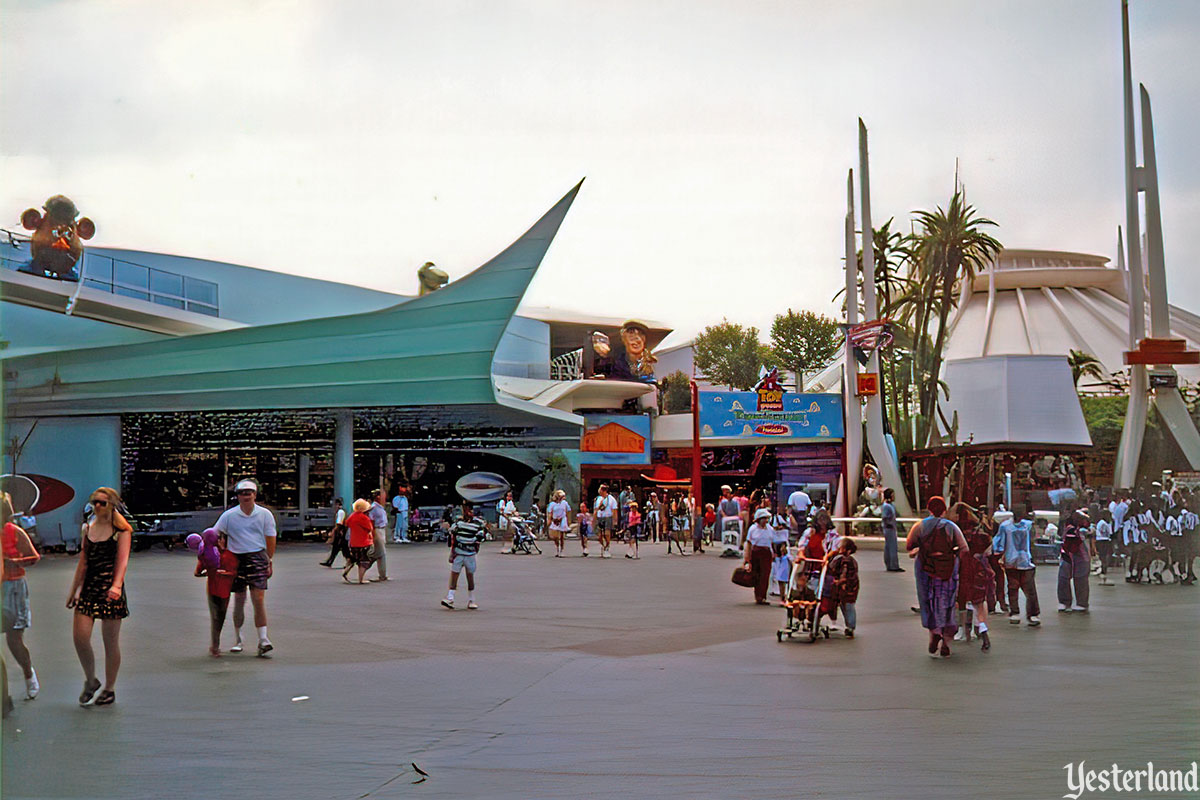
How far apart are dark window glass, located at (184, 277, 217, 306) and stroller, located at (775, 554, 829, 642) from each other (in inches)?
801

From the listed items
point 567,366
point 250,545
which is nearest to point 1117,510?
point 250,545

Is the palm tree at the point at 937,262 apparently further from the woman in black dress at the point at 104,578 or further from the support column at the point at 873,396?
the woman in black dress at the point at 104,578

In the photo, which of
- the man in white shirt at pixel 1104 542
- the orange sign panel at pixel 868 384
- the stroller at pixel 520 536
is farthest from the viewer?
the orange sign panel at pixel 868 384

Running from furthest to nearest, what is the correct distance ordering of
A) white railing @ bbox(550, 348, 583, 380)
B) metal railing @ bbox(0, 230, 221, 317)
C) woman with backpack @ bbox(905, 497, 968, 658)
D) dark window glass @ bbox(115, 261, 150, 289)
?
1. white railing @ bbox(550, 348, 583, 380)
2. dark window glass @ bbox(115, 261, 150, 289)
3. metal railing @ bbox(0, 230, 221, 317)
4. woman with backpack @ bbox(905, 497, 968, 658)

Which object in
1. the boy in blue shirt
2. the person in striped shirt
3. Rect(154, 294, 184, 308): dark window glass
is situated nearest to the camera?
the boy in blue shirt

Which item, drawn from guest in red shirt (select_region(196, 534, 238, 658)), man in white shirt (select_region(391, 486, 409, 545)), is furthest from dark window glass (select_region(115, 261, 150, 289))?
guest in red shirt (select_region(196, 534, 238, 658))

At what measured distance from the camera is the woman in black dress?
755 cm

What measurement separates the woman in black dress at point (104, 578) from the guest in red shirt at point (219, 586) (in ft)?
7.91

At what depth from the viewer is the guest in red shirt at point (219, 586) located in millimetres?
10062

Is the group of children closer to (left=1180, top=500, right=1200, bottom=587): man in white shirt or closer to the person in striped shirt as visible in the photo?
the person in striped shirt

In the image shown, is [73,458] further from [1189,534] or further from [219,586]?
[1189,534]

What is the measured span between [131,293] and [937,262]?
1946cm

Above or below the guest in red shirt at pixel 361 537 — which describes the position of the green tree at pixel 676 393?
above

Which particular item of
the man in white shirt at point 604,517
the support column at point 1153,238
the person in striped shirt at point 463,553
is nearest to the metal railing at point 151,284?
the man in white shirt at point 604,517
